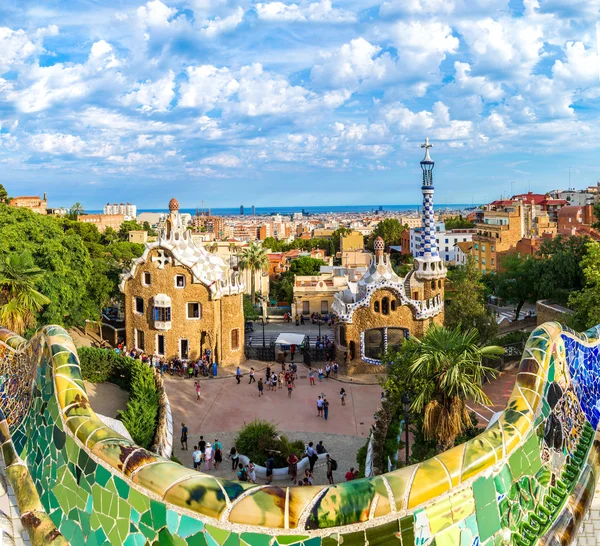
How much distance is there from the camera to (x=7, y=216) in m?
29.0

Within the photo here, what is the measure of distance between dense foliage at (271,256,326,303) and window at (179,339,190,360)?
28230 mm

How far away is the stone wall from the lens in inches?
1155

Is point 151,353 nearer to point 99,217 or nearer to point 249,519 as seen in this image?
point 249,519

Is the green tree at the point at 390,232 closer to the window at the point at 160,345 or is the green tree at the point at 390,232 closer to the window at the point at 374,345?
the window at the point at 374,345

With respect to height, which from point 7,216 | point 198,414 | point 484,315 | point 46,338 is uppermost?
point 7,216

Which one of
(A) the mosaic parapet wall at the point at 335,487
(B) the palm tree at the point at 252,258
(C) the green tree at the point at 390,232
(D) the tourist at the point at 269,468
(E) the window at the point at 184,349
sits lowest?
(D) the tourist at the point at 269,468

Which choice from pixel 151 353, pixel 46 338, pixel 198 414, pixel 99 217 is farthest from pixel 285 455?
pixel 99 217

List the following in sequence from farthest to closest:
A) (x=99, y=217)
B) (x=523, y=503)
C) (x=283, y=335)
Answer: (x=99, y=217), (x=283, y=335), (x=523, y=503)

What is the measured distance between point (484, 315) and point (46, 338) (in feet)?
80.4

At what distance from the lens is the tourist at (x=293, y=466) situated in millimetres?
17109

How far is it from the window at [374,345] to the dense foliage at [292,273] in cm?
2586

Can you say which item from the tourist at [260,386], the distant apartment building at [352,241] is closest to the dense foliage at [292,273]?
the distant apartment building at [352,241]

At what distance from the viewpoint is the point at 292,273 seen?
62406 mm

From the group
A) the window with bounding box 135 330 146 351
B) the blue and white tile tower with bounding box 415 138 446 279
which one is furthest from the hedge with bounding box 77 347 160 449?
the blue and white tile tower with bounding box 415 138 446 279
